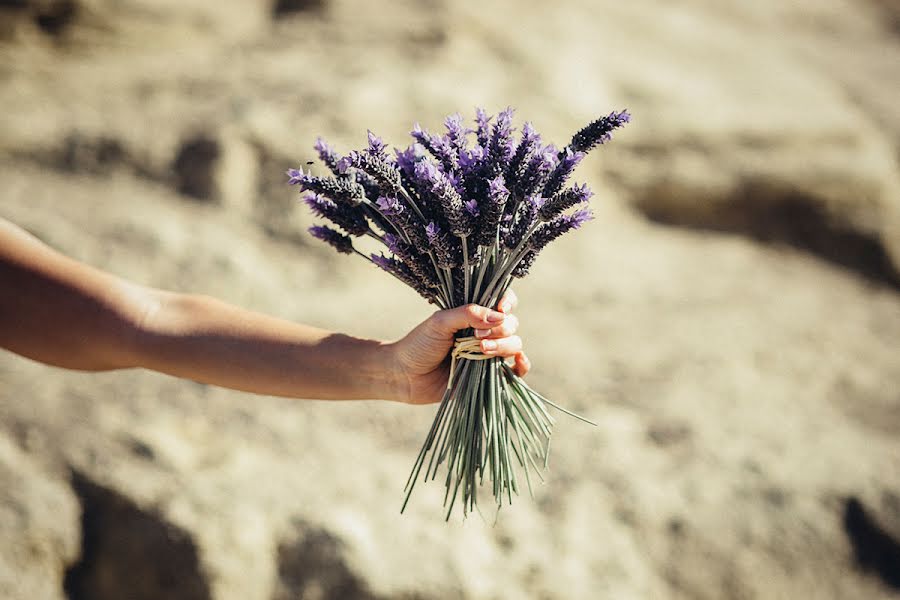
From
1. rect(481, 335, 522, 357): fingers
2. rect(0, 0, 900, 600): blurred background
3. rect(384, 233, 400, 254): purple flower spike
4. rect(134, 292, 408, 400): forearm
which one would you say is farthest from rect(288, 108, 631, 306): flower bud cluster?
rect(0, 0, 900, 600): blurred background

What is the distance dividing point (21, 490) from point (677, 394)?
2642mm

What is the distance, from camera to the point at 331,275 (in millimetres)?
3756

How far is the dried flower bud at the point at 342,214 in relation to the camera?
4.83ft

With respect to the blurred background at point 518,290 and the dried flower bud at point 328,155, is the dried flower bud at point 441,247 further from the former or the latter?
the blurred background at point 518,290

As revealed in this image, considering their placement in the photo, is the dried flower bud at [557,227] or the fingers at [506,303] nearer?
the dried flower bud at [557,227]

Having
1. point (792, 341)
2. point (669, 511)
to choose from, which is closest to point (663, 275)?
point (792, 341)

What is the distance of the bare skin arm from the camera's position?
5.27ft

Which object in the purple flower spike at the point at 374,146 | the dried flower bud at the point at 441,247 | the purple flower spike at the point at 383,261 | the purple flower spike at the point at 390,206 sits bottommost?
the purple flower spike at the point at 383,261

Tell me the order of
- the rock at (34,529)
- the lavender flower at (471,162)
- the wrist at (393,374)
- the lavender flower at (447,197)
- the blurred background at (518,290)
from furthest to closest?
the blurred background at (518,290) < the rock at (34,529) < the wrist at (393,374) < the lavender flower at (471,162) < the lavender flower at (447,197)

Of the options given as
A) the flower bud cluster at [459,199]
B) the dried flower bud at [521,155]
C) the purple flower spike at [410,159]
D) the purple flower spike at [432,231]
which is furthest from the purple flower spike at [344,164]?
the dried flower bud at [521,155]

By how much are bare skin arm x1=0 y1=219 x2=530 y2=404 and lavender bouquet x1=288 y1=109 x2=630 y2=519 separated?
106 mm

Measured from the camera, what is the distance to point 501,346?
1.48m

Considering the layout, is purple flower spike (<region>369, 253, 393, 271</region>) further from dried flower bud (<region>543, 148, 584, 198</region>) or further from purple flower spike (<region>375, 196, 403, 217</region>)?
dried flower bud (<region>543, 148, 584, 198</region>)

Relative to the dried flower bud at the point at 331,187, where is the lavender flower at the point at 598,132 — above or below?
above
